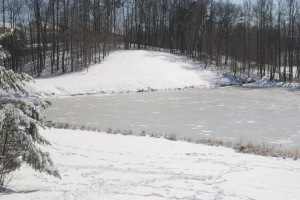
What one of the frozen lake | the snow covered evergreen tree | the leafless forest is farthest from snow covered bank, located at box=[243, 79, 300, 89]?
the snow covered evergreen tree

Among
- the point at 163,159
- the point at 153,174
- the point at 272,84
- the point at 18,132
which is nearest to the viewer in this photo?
the point at 18,132

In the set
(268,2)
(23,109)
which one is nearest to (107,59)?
(268,2)

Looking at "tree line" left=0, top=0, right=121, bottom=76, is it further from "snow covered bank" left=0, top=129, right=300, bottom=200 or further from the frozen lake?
"snow covered bank" left=0, top=129, right=300, bottom=200

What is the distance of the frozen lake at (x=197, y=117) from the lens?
14.4 m

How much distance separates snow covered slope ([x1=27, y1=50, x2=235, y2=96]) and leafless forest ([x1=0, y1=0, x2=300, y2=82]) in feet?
10.2

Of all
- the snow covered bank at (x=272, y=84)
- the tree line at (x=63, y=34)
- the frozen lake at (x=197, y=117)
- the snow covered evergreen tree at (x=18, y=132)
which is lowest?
the frozen lake at (x=197, y=117)

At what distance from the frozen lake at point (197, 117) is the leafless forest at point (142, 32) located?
19501 millimetres

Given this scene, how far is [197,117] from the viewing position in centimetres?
1825

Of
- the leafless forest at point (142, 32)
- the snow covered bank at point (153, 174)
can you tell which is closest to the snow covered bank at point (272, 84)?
the leafless forest at point (142, 32)

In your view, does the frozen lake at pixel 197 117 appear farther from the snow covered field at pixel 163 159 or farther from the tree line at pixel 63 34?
the tree line at pixel 63 34

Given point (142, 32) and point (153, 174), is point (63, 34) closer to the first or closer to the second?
point (142, 32)

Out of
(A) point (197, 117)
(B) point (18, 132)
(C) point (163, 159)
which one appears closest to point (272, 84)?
(A) point (197, 117)

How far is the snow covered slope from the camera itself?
1210 inches

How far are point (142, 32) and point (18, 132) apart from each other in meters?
57.0
